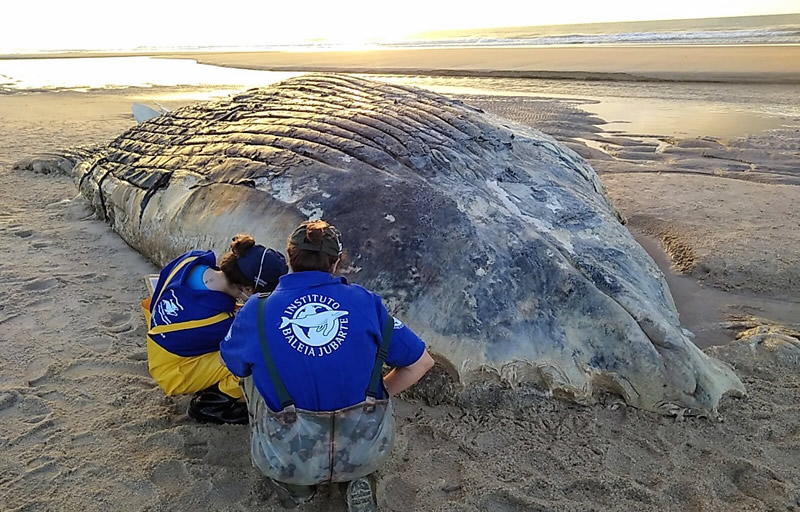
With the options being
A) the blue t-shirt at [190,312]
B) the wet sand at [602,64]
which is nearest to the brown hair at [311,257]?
the blue t-shirt at [190,312]

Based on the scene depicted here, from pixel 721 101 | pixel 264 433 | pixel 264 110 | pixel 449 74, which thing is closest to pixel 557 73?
pixel 449 74

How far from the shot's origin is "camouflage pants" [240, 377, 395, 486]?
2150 millimetres

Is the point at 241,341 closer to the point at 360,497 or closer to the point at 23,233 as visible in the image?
the point at 360,497

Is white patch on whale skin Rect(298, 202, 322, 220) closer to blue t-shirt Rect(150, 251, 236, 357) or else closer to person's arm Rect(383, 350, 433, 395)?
blue t-shirt Rect(150, 251, 236, 357)

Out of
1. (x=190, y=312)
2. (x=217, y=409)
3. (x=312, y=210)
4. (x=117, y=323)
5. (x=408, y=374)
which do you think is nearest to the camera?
(x=408, y=374)

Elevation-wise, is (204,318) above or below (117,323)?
above

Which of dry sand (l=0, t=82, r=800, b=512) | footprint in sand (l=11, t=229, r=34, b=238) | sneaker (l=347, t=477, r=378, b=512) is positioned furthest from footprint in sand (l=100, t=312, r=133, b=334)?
sneaker (l=347, t=477, r=378, b=512)

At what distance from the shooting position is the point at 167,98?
49.9 feet

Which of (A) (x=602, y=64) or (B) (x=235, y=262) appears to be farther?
(A) (x=602, y=64)

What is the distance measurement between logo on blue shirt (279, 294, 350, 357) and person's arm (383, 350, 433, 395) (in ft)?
1.11

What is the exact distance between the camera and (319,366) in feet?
6.85

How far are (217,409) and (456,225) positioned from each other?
1349mm

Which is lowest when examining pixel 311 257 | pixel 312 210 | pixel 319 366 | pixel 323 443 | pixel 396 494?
pixel 396 494

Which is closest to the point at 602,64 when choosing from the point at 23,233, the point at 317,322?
the point at 23,233
